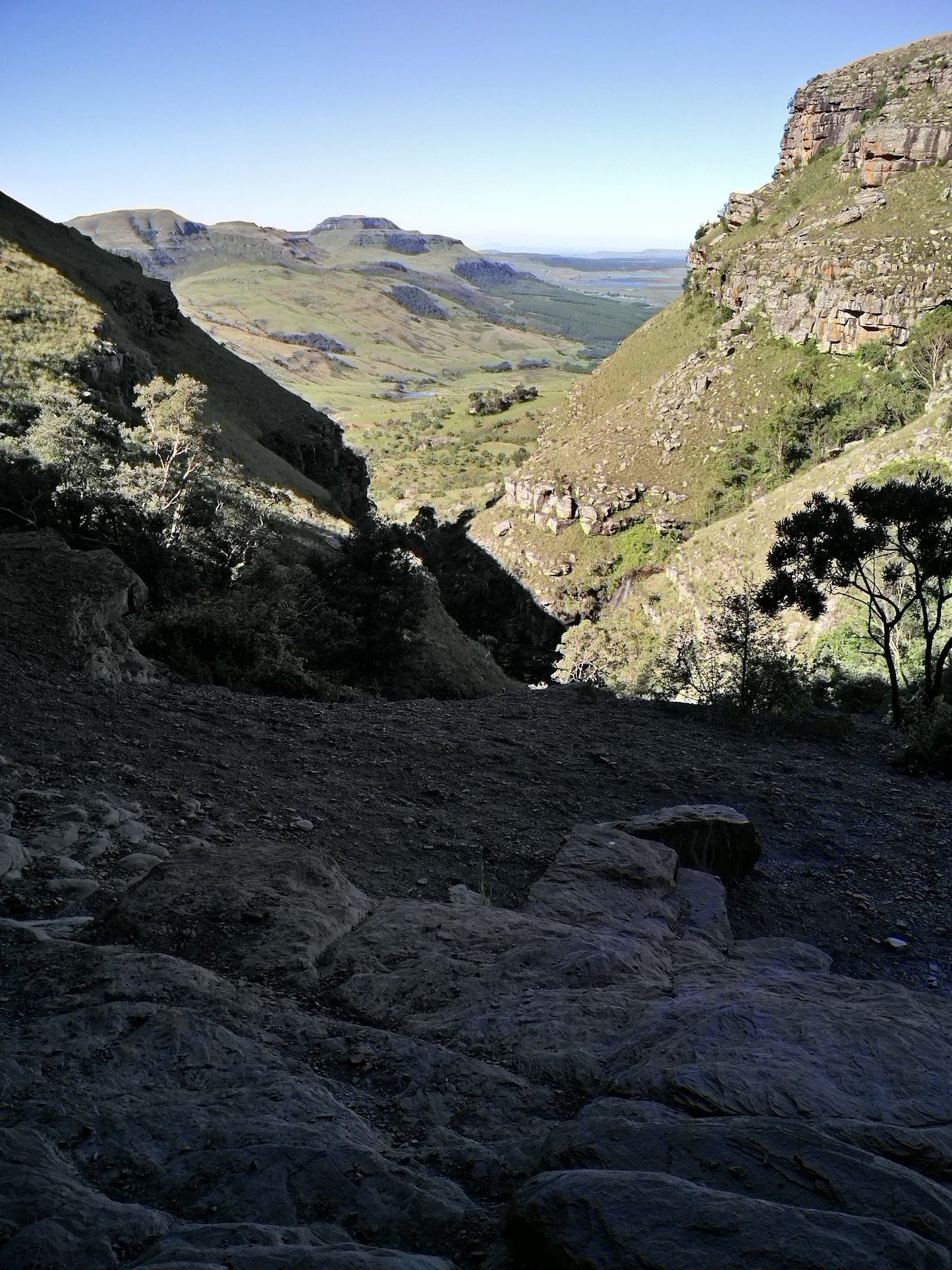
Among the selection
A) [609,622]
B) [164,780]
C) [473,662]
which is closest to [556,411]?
[609,622]

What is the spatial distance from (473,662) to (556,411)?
2380 inches

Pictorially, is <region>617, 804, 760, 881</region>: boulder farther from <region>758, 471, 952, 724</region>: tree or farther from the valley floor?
<region>758, 471, 952, 724</region>: tree

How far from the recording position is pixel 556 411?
3123 inches

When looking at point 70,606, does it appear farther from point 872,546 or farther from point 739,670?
point 872,546

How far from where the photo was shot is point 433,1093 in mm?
3430

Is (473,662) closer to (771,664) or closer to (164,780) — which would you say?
(771,664)

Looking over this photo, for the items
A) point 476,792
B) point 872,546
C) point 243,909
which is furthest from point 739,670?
point 243,909

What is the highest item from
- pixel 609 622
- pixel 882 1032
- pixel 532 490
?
pixel 532 490

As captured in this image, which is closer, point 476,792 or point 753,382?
point 476,792

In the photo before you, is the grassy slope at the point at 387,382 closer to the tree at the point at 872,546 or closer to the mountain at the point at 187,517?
the mountain at the point at 187,517

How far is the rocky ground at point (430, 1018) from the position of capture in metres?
2.38

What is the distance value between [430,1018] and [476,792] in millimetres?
4558

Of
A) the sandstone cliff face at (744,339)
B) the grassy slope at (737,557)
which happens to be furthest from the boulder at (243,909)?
the sandstone cliff face at (744,339)

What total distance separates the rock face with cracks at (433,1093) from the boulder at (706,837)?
1.89m
